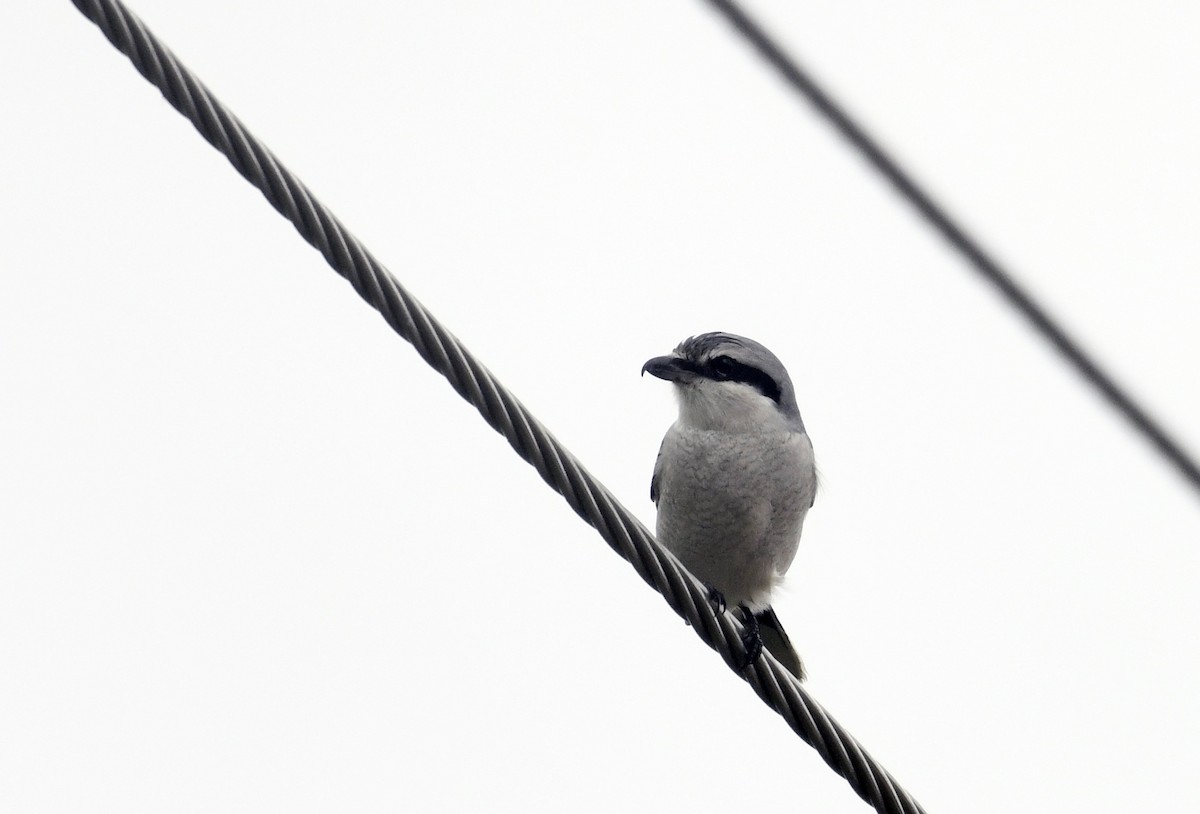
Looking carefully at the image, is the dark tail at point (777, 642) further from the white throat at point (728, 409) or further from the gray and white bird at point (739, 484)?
the white throat at point (728, 409)

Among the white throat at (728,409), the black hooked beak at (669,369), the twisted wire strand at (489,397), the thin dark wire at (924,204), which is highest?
the black hooked beak at (669,369)

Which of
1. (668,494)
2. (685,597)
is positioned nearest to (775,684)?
(685,597)

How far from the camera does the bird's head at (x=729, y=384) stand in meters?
Answer: 4.52

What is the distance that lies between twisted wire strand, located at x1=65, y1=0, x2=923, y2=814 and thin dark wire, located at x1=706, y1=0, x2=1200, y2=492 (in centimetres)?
79

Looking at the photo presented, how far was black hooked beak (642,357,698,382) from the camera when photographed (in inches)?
187

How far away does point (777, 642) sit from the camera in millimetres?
4512

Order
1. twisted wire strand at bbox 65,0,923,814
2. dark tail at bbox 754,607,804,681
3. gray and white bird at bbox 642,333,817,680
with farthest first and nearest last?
dark tail at bbox 754,607,804,681 → gray and white bird at bbox 642,333,817,680 → twisted wire strand at bbox 65,0,923,814

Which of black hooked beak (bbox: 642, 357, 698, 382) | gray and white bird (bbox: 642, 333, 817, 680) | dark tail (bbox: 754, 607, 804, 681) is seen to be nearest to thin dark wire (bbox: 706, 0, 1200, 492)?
gray and white bird (bbox: 642, 333, 817, 680)

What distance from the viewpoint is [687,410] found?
4.64 metres

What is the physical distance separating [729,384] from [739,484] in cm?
45

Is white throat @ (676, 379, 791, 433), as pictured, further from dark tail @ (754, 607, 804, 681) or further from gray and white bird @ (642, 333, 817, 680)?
dark tail @ (754, 607, 804, 681)

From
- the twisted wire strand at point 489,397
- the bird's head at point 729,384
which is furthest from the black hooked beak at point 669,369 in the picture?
the twisted wire strand at point 489,397

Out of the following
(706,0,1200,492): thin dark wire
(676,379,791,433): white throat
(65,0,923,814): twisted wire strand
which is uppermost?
(676,379,791,433): white throat

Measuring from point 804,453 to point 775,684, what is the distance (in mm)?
1940
